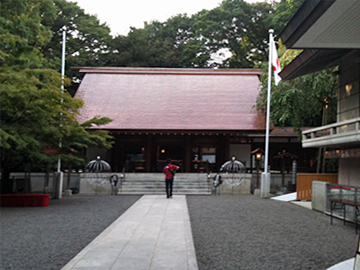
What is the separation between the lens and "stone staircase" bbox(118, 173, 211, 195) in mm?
18719

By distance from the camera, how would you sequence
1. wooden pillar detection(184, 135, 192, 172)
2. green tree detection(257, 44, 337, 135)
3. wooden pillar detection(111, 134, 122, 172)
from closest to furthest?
green tree detection(257, 44, 337, 135) < wooden pillar detection(184, 135, 192, 172) < wooden pillar detection(111, 134, 122, 172)

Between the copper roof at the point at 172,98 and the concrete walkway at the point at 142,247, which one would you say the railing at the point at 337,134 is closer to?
the concrete walkway at the point at 142,247

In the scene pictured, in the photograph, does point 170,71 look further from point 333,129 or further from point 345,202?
point 345,202

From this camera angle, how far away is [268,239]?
7.62 meters

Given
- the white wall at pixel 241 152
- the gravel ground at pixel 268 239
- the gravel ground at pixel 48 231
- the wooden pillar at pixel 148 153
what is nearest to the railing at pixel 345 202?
the gravel ground at pixel 268 239

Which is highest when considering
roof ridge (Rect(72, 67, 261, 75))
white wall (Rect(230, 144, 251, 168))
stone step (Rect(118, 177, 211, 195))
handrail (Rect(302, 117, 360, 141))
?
roof ridge (Rect(72, 67, 261, 75))

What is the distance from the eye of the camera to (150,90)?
2672 centimetres

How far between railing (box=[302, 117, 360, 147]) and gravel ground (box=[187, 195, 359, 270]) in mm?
2482

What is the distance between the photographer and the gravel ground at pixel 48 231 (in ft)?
19.1

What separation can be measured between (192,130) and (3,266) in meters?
16.9

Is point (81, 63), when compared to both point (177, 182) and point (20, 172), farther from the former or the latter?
point (177, 182)

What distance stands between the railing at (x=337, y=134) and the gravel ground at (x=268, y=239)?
2.48 m

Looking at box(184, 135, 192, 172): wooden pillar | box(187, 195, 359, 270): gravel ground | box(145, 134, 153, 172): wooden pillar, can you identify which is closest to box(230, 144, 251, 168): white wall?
box(184, 135, 192, 172): wooden pillar

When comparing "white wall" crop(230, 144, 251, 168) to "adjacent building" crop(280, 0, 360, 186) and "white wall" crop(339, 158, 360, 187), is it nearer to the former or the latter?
"adjacent building" crop(280, 0, 360, 186)
